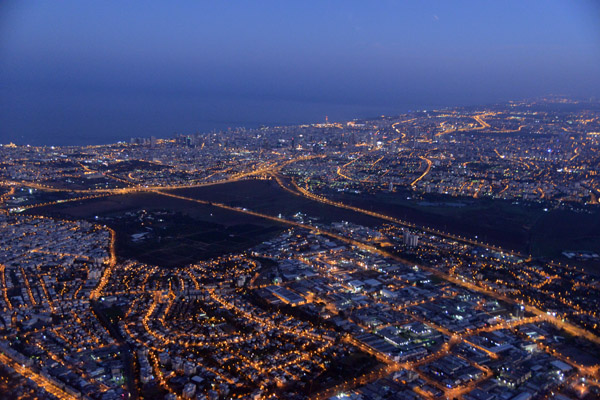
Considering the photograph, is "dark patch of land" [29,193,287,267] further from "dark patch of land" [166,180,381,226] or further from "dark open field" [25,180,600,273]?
"dark patch of land" [166,180,381,226]

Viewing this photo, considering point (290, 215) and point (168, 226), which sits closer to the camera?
point (168, 226)

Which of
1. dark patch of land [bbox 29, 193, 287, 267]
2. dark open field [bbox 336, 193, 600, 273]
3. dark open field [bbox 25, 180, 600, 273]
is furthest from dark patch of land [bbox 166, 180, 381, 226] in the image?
dark open field [bbox 336, 193, 600, 273]

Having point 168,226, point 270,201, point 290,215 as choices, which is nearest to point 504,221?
point 290,215

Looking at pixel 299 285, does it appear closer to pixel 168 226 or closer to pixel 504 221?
pixel 168 226

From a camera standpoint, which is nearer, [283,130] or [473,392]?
[473,392]

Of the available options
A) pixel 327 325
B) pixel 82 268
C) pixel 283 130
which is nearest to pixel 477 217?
pixel 327 325

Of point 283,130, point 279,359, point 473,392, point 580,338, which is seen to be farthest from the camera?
point 283,130

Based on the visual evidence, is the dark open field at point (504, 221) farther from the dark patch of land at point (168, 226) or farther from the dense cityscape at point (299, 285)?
the dark patch of land at point (168, 226)

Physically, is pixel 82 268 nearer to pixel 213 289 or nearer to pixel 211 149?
pixel 213 289
